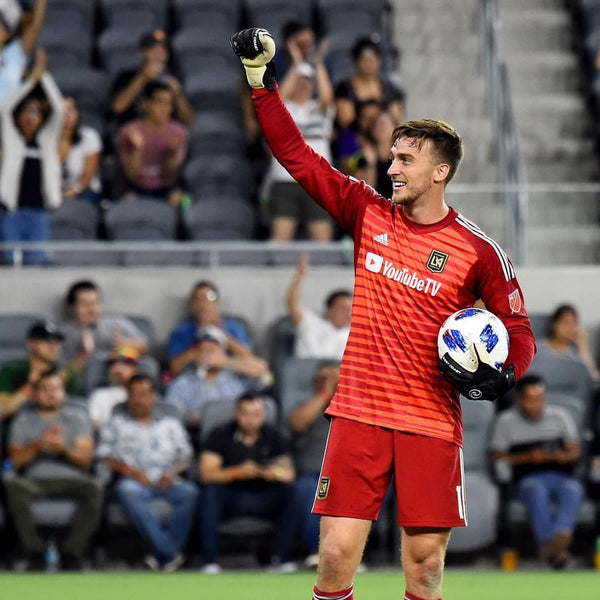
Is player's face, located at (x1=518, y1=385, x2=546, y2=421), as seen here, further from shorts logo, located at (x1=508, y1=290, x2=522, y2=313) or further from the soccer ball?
the soccer ball

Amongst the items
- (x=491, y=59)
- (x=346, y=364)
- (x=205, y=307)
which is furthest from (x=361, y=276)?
(x=491, y=59)

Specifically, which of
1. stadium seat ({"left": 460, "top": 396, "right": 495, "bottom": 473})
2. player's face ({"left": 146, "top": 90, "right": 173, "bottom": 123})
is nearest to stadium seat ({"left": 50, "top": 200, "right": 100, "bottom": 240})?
player's face ({"left": 146, "top": 90, "right": 173, "bottom": 123})

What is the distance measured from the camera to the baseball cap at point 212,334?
1123 cm

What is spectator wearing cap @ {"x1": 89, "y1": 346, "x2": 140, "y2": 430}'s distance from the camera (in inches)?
428

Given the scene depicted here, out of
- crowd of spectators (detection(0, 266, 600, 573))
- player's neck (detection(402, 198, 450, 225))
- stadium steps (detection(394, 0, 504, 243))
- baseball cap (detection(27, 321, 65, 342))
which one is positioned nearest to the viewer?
player's neck (detection(402, 198, 450, 225))

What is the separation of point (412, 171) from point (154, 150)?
24.3ft

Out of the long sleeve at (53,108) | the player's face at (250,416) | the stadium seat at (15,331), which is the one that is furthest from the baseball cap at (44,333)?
the long sleeve at (53,108)

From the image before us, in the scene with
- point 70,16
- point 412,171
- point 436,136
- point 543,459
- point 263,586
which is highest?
point 70,16

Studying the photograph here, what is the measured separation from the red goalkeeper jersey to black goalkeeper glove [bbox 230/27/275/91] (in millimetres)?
64

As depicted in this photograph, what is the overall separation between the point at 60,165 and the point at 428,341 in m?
7.64

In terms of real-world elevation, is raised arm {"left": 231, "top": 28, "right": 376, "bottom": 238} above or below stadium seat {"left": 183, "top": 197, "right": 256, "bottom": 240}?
below

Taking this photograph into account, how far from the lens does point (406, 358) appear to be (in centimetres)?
541

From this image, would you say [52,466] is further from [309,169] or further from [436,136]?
[436,136]

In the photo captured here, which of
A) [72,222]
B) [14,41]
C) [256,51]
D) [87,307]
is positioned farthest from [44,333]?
[256,51]
